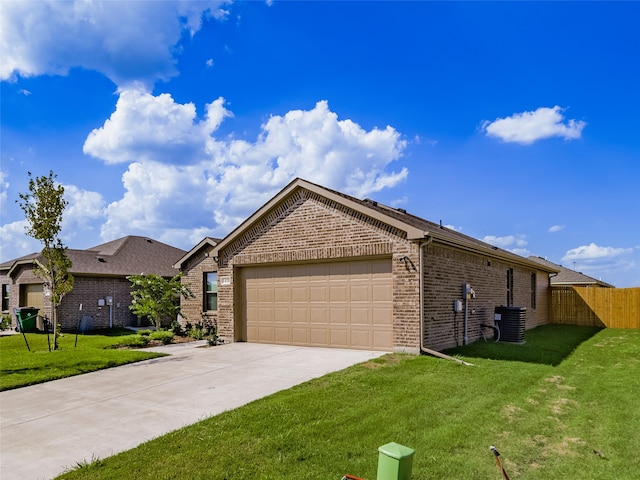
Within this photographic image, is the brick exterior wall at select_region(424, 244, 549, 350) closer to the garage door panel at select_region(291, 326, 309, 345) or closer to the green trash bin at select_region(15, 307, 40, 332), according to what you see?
the garage door panel at select_region(291, 326, 309, 345)

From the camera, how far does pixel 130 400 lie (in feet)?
24.4

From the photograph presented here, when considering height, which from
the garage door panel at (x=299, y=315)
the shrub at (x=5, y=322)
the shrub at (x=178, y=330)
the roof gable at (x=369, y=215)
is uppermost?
the roof gable at (x=369, y=215)

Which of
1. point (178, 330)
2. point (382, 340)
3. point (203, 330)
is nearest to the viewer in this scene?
point (382, 340)

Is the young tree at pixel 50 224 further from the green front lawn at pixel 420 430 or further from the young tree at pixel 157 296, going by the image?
the green front lawn at pixel 420 430

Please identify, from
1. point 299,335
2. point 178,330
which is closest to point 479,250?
point 299,335

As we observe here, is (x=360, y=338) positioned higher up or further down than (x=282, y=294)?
further down

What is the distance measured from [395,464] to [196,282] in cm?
1686

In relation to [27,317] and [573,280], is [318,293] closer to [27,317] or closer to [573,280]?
[27,317]

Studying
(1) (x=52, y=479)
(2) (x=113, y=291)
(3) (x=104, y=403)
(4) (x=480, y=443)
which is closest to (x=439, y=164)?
(4) (x=480, y=443)

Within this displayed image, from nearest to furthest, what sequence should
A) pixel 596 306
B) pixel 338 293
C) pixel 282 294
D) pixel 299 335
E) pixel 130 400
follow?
pixel 130 400 < pixel 338 293 < pixel 299 335 < pixel 282 294 < pixel 596 306

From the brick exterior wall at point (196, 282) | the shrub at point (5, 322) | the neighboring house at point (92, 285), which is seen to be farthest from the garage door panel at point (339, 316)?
the shrub at point (5, 322)

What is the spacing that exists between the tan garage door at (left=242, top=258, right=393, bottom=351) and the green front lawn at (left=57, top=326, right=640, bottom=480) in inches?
88.7

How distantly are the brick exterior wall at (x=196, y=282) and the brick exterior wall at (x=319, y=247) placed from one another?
143 inches

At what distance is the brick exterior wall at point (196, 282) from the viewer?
60.2 ft
